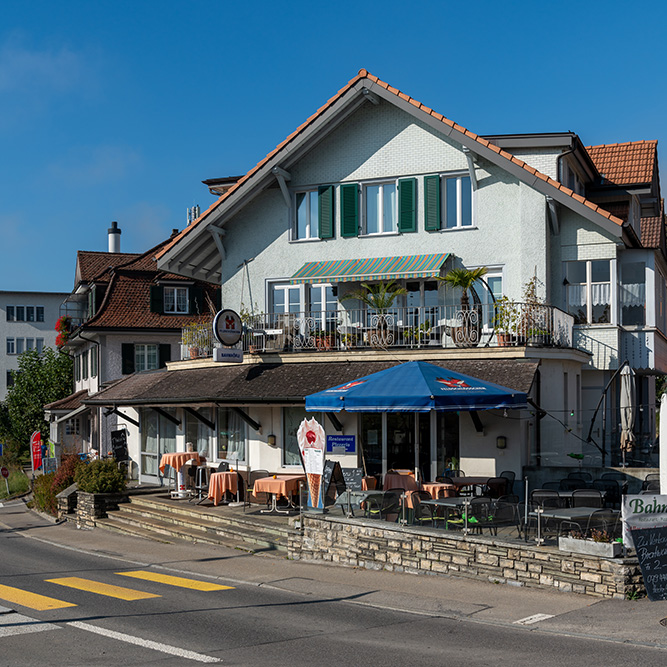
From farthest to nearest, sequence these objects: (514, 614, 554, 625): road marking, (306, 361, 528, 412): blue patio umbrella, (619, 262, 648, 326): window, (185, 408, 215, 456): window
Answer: (185, 408, 215, 456): window, (619, 262, 648, 326): window, (306, 361, 528, 412): blue patio umbrella, (514, 614, 554, 625): road marking

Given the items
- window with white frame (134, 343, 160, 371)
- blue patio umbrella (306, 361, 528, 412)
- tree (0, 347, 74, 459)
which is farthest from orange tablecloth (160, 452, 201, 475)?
tree (0, 347, 74, 459)

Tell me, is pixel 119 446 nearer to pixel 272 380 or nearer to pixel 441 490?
pixel 272 380

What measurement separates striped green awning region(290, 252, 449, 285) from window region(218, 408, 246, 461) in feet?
13.7

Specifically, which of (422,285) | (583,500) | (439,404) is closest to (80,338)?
(422,285)

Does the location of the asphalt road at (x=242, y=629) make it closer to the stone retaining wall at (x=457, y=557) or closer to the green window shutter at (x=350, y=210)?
the stone retaining wall at (x=457, y=557)

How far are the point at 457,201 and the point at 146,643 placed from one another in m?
16.1

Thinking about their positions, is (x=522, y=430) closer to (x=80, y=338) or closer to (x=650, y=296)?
(x=650, y=296)

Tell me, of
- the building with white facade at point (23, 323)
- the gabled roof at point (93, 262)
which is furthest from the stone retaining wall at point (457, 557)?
the building with white facade at point (23, 323)

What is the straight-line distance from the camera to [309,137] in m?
24.5

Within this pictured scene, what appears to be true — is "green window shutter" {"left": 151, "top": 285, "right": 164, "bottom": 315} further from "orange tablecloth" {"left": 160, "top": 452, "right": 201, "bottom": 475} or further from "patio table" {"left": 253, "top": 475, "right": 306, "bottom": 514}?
"patio table" {"left": 253, "top": 475, "right": 306, "bottom": 514}

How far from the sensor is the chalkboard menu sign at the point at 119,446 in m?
29.4

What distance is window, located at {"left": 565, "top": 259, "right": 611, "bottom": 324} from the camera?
2323 centimetres

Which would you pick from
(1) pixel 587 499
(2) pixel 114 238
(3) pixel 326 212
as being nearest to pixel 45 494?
(3) pixel 326 212

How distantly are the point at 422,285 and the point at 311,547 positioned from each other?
30.4 feet
